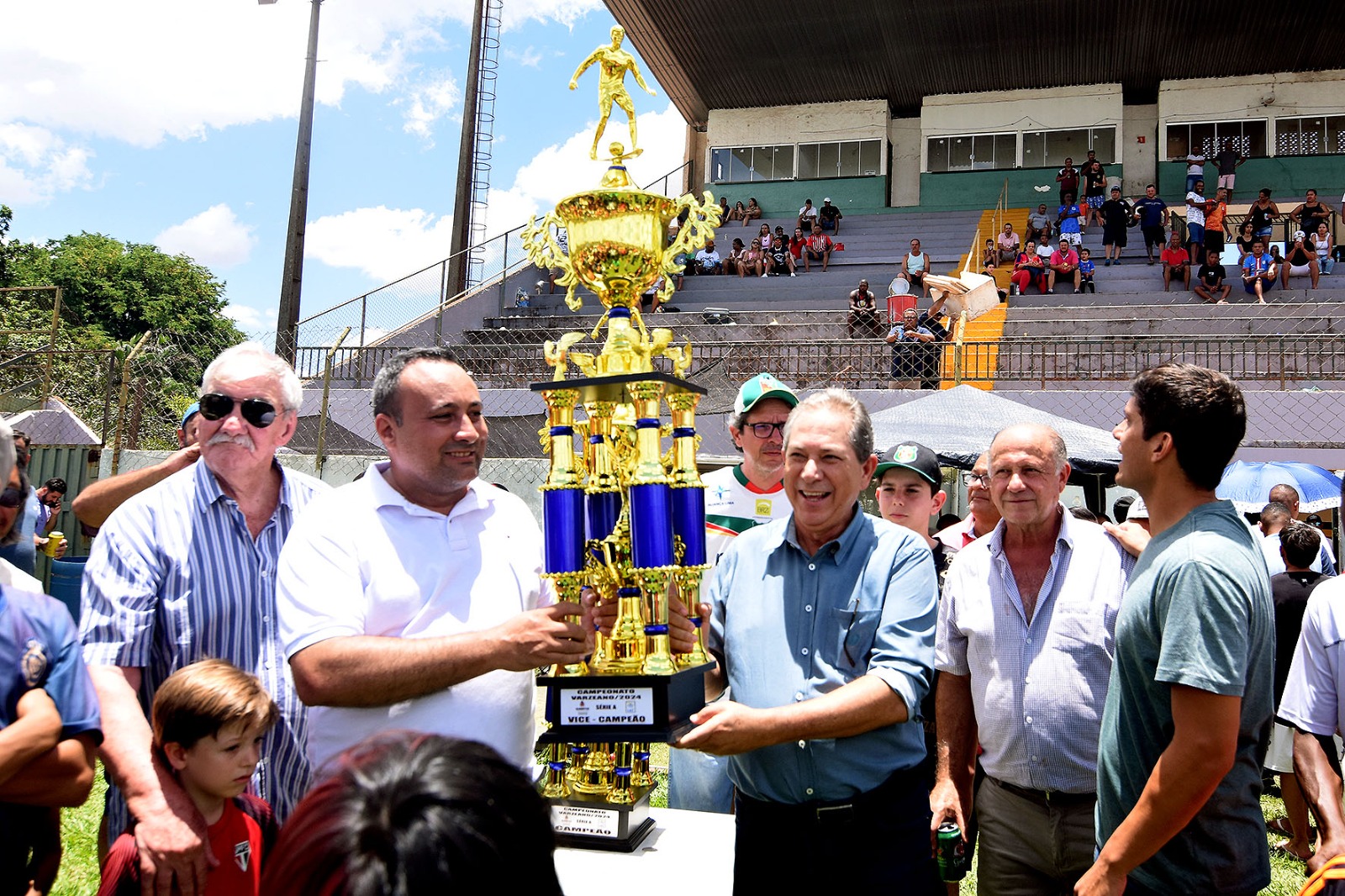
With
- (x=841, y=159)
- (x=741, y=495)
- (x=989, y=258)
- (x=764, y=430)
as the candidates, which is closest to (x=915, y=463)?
(x=764, y=430)

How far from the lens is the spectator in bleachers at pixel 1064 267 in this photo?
63.6 ft

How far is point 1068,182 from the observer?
72.9 feet

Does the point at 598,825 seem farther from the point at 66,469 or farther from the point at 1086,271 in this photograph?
the point at 1086,271

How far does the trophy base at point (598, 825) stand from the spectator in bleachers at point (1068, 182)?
72.2 ft

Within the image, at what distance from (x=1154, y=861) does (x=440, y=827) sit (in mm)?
2079

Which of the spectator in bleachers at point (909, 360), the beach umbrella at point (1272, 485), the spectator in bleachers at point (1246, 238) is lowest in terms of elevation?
the beach umbrella at point (1272, 485)

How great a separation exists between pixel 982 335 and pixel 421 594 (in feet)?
48.6

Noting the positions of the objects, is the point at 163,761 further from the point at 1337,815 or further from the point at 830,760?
the point at 1337,815

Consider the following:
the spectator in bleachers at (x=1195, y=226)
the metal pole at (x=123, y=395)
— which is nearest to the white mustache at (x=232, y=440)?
the metal pole at (x=123, y=395)

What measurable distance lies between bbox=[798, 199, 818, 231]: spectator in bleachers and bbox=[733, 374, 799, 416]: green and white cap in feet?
67.4

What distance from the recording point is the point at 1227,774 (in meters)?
2.29

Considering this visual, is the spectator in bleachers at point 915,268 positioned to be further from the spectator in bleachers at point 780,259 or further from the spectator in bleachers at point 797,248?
the spectator in bleachers at point 797,248

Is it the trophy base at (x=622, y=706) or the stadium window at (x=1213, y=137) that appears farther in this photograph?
the stadium window at (x=1213, y=137)

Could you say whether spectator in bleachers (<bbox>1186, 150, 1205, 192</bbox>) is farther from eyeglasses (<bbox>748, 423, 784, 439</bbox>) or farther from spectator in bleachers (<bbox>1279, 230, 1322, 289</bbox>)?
eyeglasses (<bbox>748, 423, 784, 439</bbox>)
